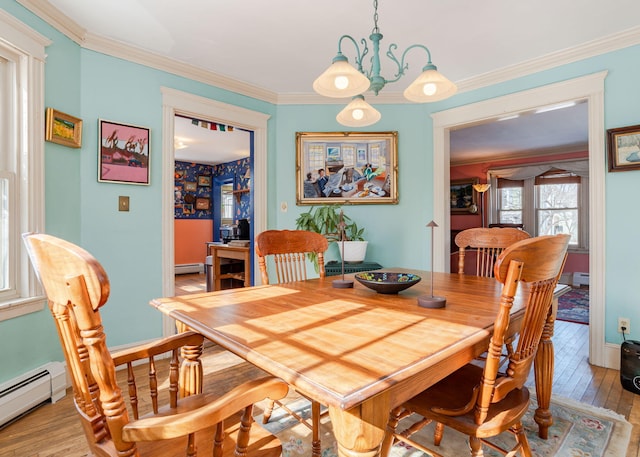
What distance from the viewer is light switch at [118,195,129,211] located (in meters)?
2.72

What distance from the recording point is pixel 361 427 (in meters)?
0.76

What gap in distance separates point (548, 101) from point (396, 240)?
184 cm

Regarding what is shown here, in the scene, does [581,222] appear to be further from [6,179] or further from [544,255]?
[6,179]

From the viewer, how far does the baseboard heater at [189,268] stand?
7.46 metres

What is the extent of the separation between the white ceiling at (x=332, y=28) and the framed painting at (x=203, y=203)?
524 cm

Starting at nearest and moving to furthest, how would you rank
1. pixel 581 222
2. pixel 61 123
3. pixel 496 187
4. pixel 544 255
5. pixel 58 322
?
pixel 58 322 < pixel 544 255 < pixel 61 123 < pixel 581 222 < pixel 496 187

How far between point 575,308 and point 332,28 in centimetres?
466

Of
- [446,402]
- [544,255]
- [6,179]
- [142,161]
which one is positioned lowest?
[446,402]

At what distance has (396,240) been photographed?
3.78 metres

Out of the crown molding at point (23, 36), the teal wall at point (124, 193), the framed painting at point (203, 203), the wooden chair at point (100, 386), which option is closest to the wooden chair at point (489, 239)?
the teal wall at point (124, 193)

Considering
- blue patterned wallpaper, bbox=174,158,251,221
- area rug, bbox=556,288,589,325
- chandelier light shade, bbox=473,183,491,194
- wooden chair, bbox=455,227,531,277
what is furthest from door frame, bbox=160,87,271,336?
chandelier light shade, bbox=473,183,491,194

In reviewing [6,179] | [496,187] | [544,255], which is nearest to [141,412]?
[6,179]

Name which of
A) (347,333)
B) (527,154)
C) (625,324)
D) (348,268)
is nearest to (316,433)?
(347,333)

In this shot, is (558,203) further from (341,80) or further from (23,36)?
(23,36)
